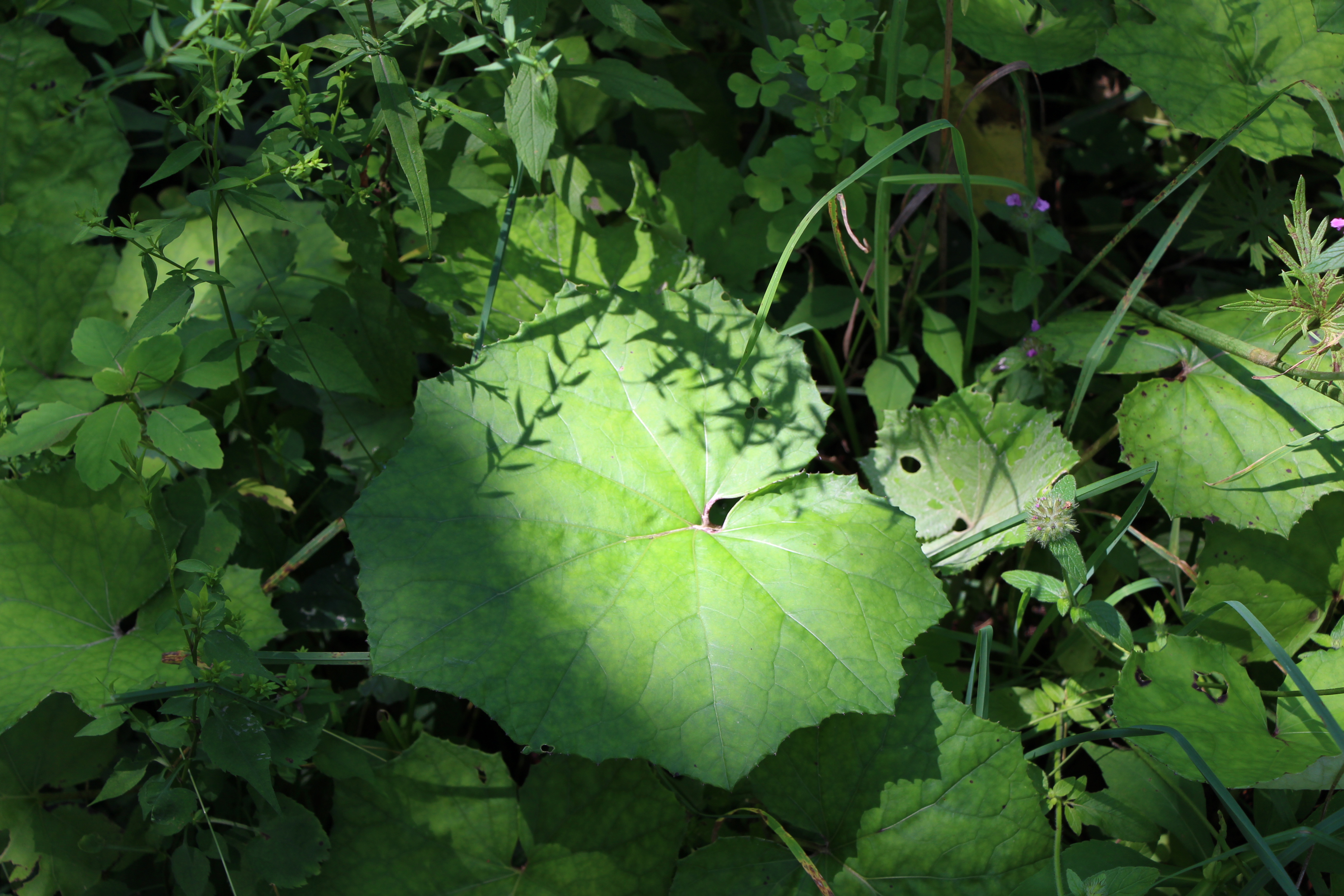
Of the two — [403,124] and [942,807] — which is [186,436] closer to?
[403,124]

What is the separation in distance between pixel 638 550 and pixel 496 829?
64cm

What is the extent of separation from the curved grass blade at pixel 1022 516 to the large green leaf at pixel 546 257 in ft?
2.89

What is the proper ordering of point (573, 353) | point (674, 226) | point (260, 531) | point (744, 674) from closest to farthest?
point (744, 674)
point (573, 353)
point (260, 531)
point (674, 226)

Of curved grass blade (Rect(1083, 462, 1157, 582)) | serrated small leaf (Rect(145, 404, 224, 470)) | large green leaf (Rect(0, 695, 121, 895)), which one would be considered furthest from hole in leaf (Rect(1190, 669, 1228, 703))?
large green leaf (Rect(0, 695, 121, 895))

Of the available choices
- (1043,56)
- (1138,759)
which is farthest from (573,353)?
(1138,759)

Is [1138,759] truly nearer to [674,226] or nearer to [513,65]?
[674,226]

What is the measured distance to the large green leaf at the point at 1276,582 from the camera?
6.04 feet

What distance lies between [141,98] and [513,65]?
6.07 feet

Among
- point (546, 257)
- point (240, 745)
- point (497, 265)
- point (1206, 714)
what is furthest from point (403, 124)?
point (1206, 714)

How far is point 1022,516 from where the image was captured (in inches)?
67.1

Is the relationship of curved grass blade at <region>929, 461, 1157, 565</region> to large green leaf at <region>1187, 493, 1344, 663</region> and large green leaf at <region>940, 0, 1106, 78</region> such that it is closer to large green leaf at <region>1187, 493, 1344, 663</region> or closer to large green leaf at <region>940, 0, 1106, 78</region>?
large green leaf at <region>1187, 493, 1344, 663</region>

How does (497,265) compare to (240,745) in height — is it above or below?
above

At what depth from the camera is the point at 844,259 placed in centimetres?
187

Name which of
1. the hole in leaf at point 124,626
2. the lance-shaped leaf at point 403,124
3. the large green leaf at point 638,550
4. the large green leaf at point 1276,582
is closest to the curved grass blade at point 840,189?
the large green leaf at point 638,550
